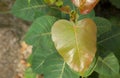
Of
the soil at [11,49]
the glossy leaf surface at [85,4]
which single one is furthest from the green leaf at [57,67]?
the soil at [11,49]

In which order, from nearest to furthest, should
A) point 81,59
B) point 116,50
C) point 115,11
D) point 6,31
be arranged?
point 81,59
point 116,50
point 6,31
point 115,11

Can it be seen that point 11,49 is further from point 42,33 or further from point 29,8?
point 42,33

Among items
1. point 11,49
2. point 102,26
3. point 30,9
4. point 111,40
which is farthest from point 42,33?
point 11,49

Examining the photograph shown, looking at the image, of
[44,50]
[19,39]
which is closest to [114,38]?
[44,50]

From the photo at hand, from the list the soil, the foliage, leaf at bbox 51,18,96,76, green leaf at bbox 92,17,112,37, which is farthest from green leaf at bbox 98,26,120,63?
the soil

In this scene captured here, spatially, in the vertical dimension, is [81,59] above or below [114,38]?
above

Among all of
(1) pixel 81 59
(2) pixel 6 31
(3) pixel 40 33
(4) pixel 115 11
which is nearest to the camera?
(1) pixel 81 59

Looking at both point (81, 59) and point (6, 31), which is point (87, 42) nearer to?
point (81, 59)
